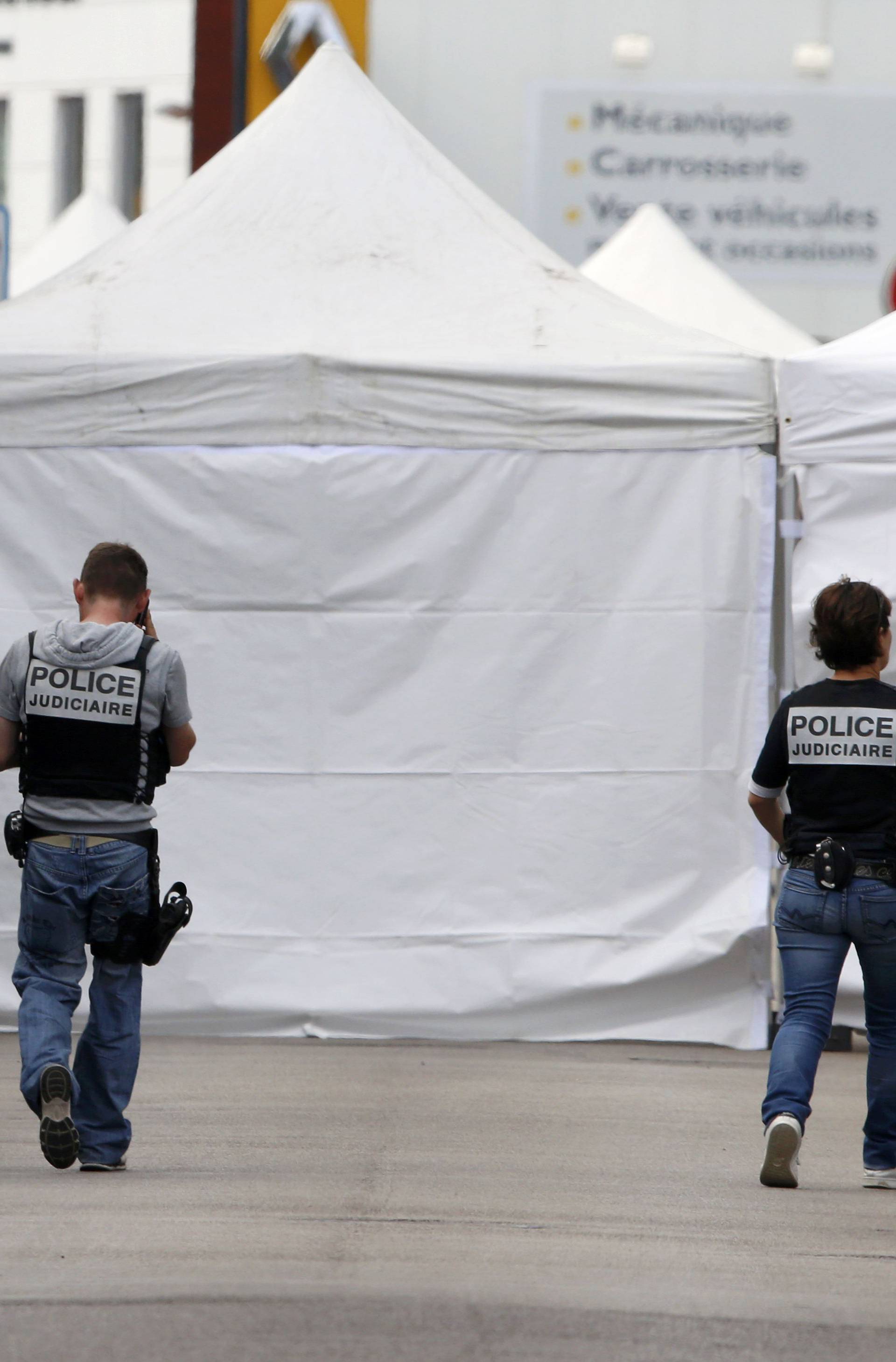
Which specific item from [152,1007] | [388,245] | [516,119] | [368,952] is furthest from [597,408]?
[516,119]

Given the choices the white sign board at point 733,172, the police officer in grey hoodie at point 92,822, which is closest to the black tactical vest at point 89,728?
the police officer in grey hoodie at point 92,822

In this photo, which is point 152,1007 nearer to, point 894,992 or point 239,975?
point 239,975

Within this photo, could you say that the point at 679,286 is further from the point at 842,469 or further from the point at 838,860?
the point at 838,860

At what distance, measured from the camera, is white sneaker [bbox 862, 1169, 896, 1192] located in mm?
5324

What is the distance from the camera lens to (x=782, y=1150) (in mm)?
5141

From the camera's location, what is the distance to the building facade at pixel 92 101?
106 ft

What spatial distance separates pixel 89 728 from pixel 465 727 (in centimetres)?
251

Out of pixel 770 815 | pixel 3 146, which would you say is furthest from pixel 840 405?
pixel 3 146

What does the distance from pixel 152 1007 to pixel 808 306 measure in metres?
13.6

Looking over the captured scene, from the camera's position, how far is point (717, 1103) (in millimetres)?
6531

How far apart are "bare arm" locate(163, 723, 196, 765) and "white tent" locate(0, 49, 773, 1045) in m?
2.26

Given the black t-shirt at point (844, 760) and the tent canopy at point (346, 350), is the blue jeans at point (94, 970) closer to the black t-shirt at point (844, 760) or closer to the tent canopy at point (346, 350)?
the black t-shirt at point (844, 760)

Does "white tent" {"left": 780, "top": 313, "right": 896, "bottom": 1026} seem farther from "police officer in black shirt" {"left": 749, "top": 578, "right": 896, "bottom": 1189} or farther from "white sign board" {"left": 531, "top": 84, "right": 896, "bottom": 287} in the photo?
"white sign board" {"left": 531, "top": 84, "right": 896, "bottom": 287}

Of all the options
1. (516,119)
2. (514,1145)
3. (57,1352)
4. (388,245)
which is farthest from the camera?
(516,119)
